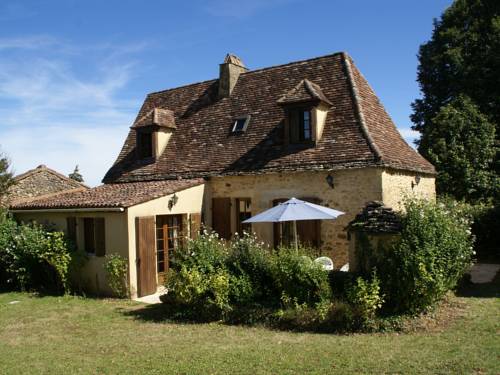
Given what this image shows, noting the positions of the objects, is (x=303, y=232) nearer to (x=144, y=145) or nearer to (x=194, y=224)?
(x=194, y=224)

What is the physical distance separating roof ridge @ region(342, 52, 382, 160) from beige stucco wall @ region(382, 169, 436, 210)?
705 mm

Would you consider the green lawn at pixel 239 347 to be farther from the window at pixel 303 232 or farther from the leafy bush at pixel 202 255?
the window at pixel 303 232

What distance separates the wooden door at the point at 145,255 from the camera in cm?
1305

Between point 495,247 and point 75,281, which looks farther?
point 495,247

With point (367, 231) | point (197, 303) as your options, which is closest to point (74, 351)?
point (197, 303)

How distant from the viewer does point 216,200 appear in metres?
15.9

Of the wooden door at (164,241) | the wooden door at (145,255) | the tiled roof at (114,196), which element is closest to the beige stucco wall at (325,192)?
the tiled roof at (114,196)

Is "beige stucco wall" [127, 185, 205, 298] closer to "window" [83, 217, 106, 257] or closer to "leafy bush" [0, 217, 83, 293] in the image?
"window" [83, 217, 106, 257]

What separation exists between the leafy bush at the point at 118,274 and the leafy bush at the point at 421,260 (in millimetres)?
7103

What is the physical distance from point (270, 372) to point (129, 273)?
7.31 metres

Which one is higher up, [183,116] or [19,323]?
[183,116]

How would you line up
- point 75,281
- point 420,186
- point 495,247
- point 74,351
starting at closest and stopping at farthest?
1. point 74,351
2. point 75,281
3. point 420,186
4. point 495,247

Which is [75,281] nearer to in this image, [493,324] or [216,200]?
[216,200]

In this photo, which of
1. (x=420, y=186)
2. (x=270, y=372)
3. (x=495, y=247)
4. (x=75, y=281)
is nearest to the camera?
(x=270, y=372)
